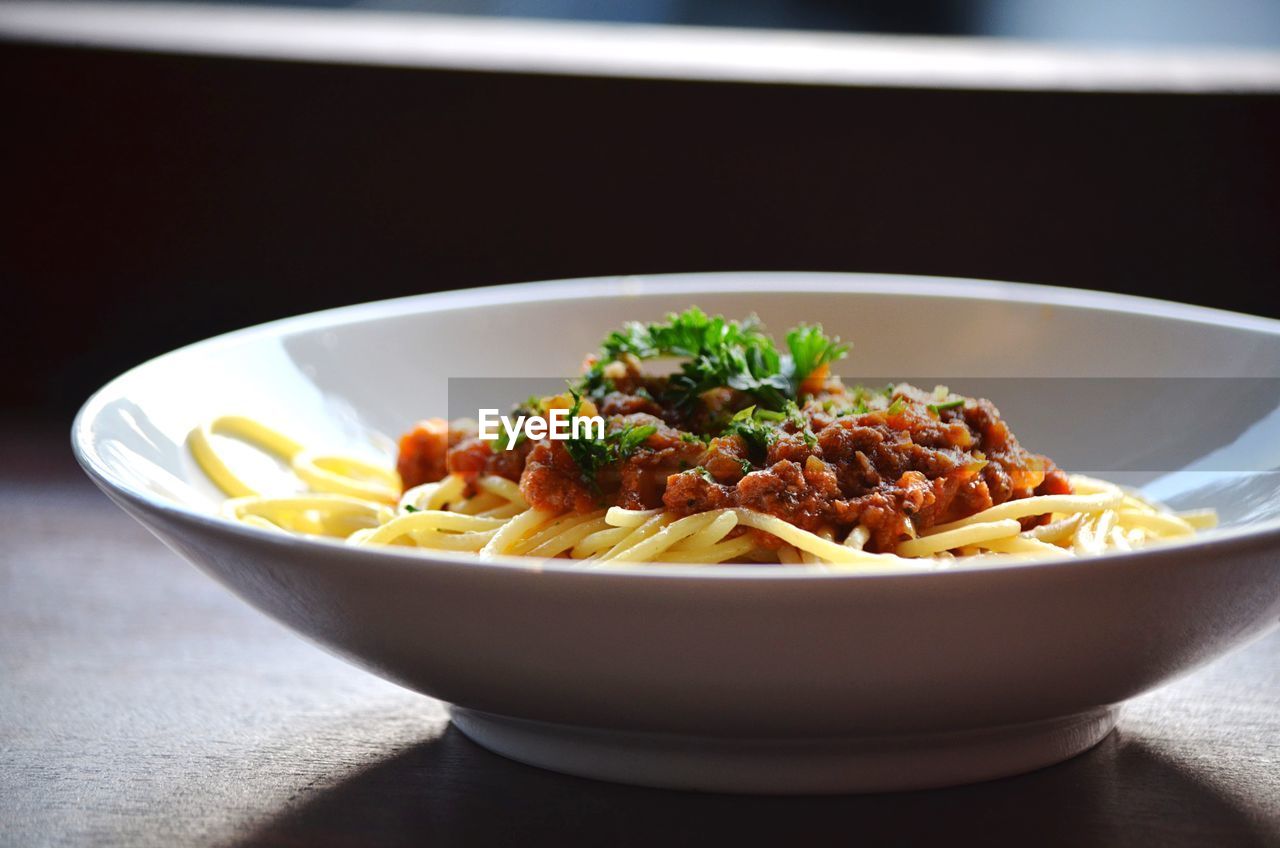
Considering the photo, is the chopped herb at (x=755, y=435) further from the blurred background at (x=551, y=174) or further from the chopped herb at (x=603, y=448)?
the blurred background at (x=551, y=174)

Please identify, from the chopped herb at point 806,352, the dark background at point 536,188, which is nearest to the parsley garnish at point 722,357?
the chopped herb at point 806,352

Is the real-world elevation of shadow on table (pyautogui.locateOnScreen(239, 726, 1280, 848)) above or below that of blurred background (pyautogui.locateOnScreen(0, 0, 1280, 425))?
below

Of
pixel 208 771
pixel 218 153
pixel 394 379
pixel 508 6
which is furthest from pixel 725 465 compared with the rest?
pixel 508 6

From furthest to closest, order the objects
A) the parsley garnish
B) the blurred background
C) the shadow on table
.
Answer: the blurred background < the parsley garnish < the shadow on table

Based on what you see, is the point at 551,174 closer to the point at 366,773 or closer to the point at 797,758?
the point at 366,773

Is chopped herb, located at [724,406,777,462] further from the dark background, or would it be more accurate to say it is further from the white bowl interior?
the dark background

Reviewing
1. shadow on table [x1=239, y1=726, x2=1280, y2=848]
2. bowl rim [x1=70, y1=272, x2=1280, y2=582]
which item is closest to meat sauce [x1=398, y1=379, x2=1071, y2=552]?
bowl rim [x1=70, y1=272, x2=1280, y2=582]

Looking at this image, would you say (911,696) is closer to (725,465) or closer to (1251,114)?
(725,465)
